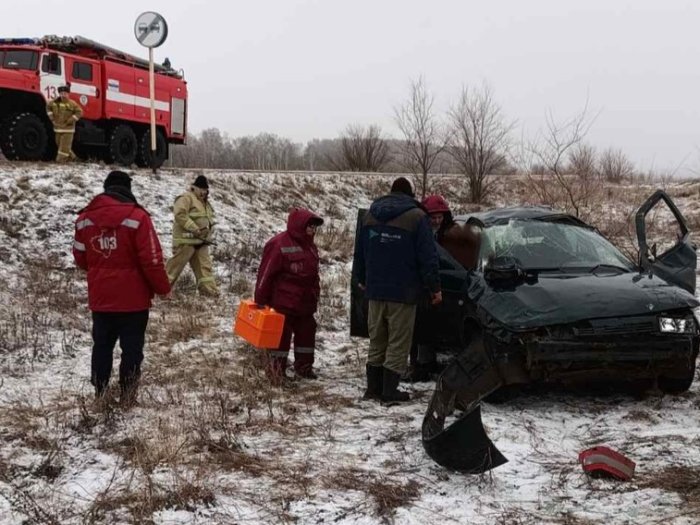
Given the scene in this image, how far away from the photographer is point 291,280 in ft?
18.8

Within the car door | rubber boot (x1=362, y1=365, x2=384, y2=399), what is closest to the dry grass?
rubber boot (x1=362, y1=365, x2=384, y2=399)

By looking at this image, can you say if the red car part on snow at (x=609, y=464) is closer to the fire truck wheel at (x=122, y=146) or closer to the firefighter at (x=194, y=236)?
the firefighter at (x=194, y=236)

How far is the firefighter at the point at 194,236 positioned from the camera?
898cm

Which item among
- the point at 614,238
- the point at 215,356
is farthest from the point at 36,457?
the point at 614,238

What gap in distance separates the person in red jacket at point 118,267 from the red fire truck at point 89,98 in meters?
8.86

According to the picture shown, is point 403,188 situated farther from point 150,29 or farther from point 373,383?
point 150,29

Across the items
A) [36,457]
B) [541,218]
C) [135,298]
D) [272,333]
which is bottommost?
[36,457]

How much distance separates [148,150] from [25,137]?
11.5ft

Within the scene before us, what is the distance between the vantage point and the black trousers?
479 centimetres

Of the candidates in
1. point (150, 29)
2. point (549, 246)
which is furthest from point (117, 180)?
point (150, 29)

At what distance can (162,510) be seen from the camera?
3271 millimetres

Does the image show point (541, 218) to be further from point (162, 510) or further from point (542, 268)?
point (162, 510)

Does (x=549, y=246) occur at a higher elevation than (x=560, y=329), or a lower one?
higher

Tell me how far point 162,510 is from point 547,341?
8.69 feet
